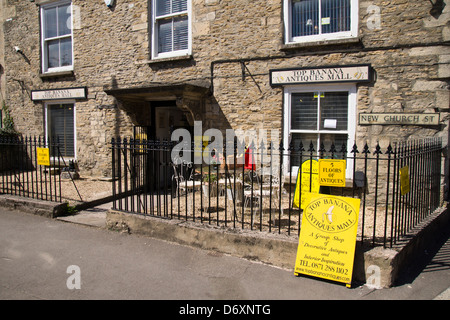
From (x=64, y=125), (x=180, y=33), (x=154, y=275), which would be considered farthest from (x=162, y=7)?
(x=154, y=275)

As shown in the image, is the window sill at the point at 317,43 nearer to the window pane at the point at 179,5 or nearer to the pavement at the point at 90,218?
the window pane at the point at 179,5

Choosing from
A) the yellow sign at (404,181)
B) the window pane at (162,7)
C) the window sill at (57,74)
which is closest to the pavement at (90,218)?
the yellow sign at (404,181)

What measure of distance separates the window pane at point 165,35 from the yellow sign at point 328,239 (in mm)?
6385

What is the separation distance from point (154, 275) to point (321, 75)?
510 cm

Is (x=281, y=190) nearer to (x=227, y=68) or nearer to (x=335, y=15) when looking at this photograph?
(x=227, y=68)

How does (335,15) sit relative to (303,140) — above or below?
above

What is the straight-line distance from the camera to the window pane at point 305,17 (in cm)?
746

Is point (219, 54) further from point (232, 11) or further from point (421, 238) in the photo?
point (421, 238)

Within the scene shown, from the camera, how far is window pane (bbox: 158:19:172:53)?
9078 millimetres

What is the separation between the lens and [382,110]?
22.4 ft

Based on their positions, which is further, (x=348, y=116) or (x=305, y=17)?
(x=305, y=17)

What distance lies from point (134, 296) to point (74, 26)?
920 cm

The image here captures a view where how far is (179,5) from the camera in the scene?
8906 millimetres

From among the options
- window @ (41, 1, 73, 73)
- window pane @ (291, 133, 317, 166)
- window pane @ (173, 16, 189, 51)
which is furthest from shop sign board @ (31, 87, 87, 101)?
window pane @ (291, 133, 317, 166)
